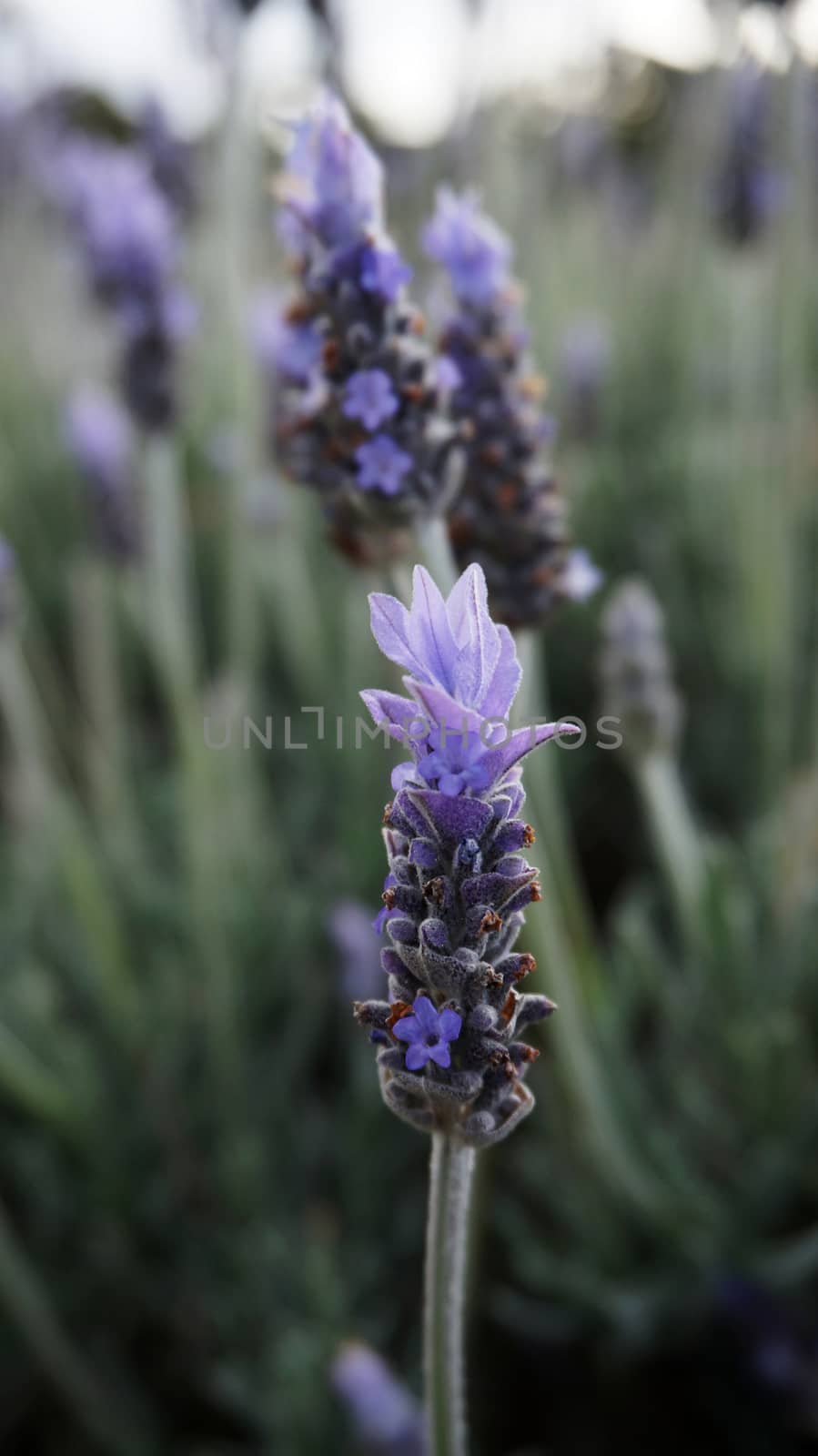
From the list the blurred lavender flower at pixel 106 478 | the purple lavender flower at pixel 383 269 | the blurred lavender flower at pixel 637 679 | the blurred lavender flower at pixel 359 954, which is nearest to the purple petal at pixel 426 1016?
the purple lavender flower at pixel 383 269

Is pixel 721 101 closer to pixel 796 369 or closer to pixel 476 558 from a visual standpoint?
pixel 796 369

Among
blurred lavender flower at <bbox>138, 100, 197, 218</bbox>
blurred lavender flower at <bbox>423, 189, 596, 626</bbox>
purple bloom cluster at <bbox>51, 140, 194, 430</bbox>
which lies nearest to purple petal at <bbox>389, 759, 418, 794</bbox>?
blurred lavender flower at <bbox>423, 189, 596, 626</bbox>

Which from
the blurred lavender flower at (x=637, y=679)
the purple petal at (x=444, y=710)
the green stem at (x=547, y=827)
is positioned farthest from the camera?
the blurred lavender flower at (x=637, y=679)

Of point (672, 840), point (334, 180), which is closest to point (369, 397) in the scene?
point (334, 180)

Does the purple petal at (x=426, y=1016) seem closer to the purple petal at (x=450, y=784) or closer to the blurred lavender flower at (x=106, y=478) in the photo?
the purple petal at (x=450, y=784)

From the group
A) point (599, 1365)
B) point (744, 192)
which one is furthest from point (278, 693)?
point (599, 1365)

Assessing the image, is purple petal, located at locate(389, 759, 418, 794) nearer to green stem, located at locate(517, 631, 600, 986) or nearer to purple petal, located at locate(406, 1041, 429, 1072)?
purple petal, located at locate(406, 1041, 429, 1072)
